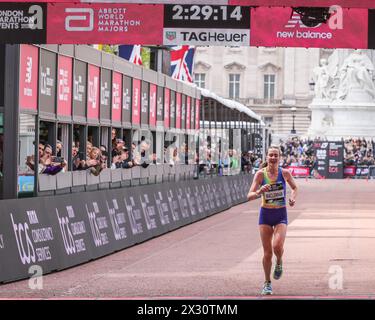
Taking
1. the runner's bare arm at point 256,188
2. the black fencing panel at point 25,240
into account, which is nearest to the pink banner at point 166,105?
the black fencing panel at point 25,240

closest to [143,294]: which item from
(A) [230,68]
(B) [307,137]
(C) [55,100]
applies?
(C) [55,100]

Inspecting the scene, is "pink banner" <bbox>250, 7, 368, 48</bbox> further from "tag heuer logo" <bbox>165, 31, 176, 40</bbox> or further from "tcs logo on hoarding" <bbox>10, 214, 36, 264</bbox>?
"tcs logo on hoarding" <bbox>10, 214, 36, 264</bbox>

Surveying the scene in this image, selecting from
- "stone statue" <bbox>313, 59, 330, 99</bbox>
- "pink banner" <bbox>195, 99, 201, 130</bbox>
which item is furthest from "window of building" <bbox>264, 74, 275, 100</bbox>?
"pink banner" <bbox>195, 99, 201, 130</bbox>

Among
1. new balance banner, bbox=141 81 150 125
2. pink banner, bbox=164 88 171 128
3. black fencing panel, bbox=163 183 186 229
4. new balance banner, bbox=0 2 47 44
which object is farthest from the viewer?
pink banner, bbox=164 88 171 128

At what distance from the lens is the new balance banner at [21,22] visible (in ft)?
72.2

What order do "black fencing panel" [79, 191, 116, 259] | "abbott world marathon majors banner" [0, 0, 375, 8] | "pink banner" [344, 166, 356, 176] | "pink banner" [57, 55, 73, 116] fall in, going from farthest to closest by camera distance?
"pink banner" [344, 166, 356, 176]
"pink banner" [57, 55, 73, 116]
"black fencing panel" [79, 191, 116, 259]
"abbott world marathon majors banner" [0, 0, 375, 8]

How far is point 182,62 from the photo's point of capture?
4888 cm

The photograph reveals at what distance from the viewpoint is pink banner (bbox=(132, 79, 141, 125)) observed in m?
35.3

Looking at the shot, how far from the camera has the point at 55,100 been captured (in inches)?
1048

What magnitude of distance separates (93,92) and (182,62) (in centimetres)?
1860

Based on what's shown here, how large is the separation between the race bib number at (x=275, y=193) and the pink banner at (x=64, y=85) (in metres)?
9.21

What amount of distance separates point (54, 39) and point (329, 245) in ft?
26.9

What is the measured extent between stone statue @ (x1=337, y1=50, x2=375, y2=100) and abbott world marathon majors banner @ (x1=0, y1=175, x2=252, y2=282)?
56.8 metres

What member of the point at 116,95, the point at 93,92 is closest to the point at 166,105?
the point at 116,95
